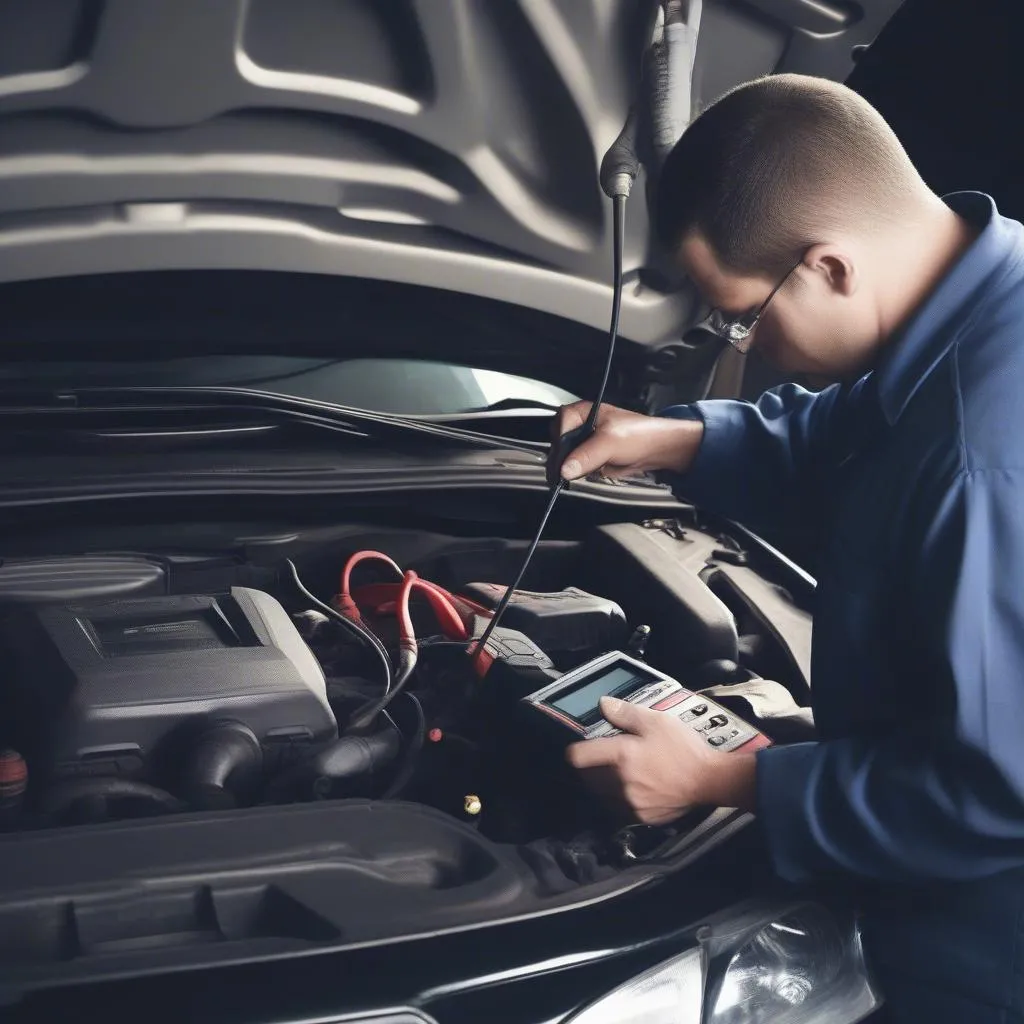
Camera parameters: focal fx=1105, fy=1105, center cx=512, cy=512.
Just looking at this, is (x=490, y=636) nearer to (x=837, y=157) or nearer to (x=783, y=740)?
(x=783, y=740)

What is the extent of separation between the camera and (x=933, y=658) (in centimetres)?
84

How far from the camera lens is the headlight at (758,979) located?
796 mm

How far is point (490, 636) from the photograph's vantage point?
3.87ft

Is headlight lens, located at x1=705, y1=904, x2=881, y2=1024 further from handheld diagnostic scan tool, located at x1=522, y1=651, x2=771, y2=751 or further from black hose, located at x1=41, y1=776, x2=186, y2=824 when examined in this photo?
black hose, located at x1=41, y1=776, x2=186, y2=824

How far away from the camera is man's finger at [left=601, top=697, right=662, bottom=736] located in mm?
934

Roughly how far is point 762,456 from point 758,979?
59 centimetres

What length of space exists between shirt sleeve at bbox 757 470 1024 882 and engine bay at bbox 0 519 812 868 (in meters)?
0.16

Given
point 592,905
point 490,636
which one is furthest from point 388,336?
point 592,905

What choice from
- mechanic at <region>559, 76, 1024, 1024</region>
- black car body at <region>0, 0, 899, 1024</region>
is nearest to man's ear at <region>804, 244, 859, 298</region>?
mechanic at <region>559, 76, 1024, 1024</region>

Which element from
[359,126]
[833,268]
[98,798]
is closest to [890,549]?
[833,268]

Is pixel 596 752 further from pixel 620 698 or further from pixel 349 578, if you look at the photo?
pixel 349 578

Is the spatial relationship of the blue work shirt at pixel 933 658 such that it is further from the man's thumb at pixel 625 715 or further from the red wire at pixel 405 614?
the red wire at pixel 405 614

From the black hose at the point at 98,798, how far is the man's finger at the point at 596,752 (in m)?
0.32

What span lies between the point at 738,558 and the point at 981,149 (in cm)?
134
